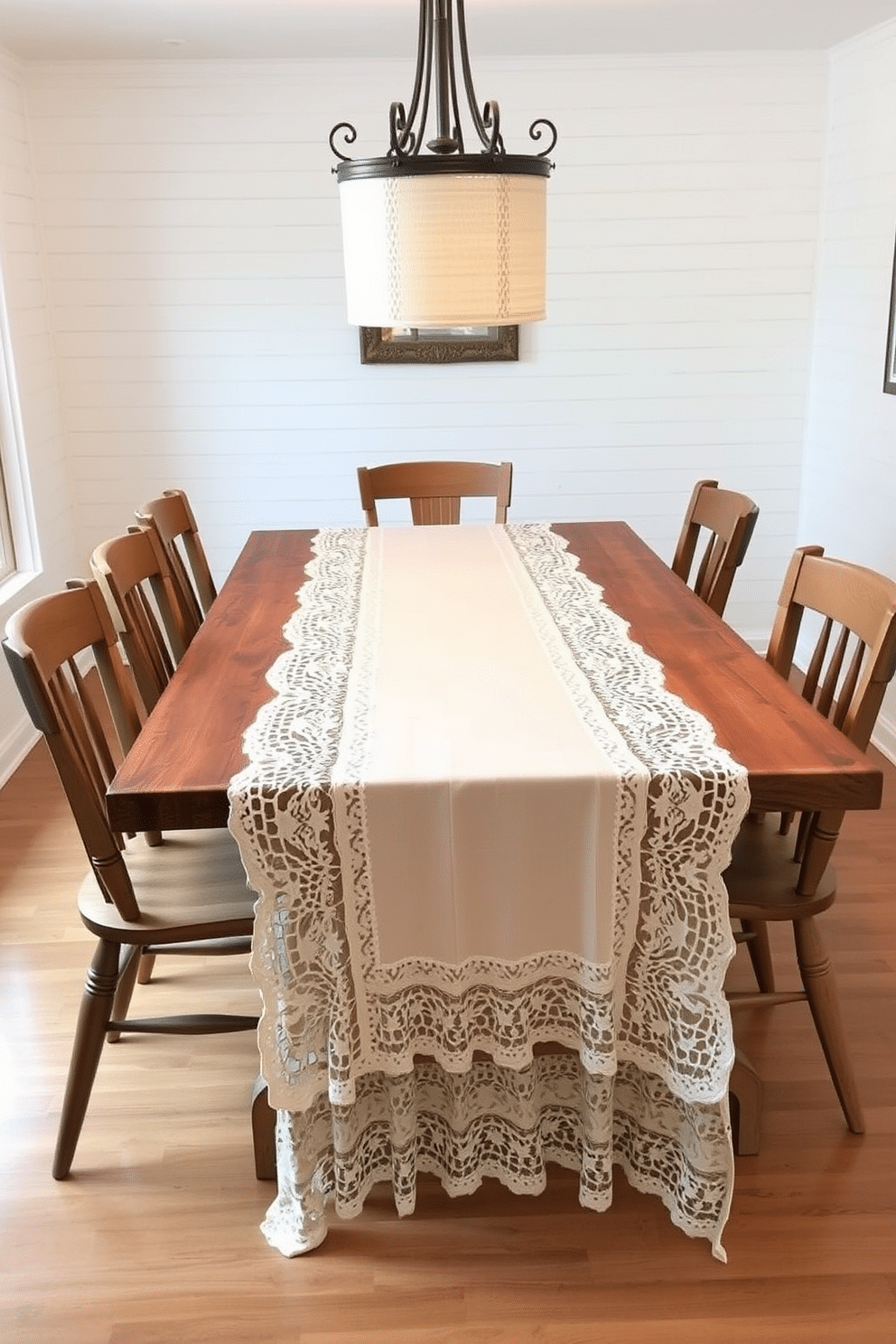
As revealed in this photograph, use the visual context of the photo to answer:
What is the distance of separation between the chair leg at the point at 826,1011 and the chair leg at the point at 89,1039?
3.77 feet

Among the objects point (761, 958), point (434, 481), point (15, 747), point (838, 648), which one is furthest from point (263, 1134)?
point (15, 747)

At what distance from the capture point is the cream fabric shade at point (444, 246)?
5.05ft

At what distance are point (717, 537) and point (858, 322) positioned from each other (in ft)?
5.00

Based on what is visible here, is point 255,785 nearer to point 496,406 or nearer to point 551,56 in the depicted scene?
point 496,406

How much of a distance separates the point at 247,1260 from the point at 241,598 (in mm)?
1277

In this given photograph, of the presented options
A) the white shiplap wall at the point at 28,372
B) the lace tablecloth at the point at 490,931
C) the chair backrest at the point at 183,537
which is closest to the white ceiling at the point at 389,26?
the white shiplap wall at the point at 28,372

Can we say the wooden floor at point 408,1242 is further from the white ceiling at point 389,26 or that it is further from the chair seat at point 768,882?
the white ceiling at point 389,26

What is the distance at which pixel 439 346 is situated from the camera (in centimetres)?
418

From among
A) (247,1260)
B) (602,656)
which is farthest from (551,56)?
(247,1260)

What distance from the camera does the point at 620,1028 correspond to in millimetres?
1703

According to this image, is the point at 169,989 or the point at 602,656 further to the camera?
the point at 169,989

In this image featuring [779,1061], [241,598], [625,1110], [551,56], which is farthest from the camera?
[551,56]

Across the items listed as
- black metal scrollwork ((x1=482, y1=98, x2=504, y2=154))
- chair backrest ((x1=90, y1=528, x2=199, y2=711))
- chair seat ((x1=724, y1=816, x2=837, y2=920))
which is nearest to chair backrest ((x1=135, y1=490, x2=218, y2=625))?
chair backrest ((x1=90, y1=528, x2=199, y2=711))

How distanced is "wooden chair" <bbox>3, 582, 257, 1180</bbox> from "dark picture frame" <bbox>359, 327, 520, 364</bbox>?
7.62 ft
